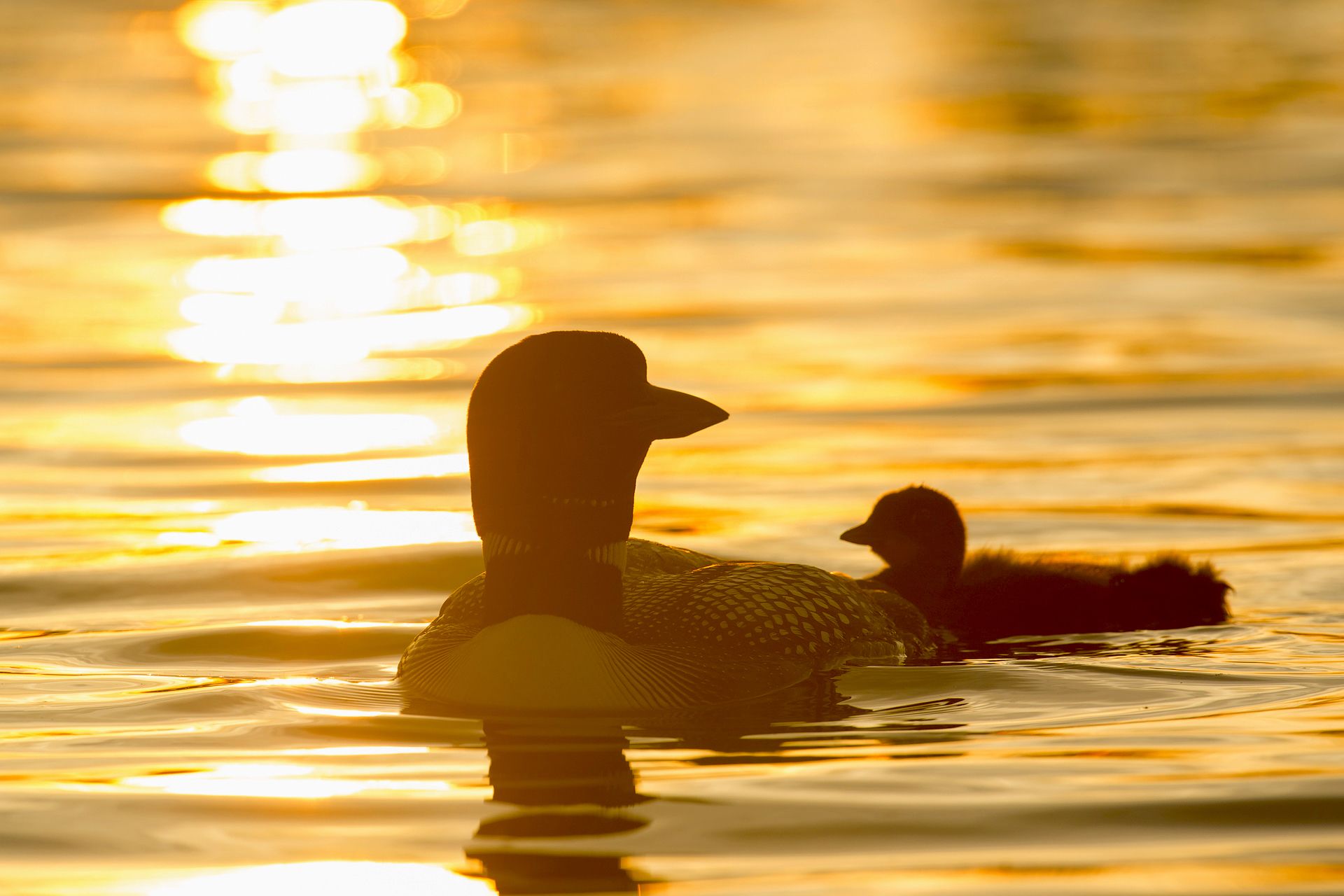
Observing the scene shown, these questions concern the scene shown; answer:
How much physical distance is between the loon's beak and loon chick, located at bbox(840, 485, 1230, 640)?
166cm

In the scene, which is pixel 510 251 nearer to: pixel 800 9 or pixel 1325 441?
pixel 1325 441

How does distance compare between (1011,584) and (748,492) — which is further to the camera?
(748,492)

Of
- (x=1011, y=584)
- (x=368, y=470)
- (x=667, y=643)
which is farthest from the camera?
(x=368, y=470)

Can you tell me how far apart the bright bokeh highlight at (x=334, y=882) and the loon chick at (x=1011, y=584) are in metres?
2.82

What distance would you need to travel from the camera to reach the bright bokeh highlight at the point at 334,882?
141 inches

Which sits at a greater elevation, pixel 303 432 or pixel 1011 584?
pixel 303 432

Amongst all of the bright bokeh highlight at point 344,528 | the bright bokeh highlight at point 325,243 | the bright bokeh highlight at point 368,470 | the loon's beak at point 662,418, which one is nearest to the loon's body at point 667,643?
the loon's beak at point 662,418

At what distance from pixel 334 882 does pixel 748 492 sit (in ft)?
16.1

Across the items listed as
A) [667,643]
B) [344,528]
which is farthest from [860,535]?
[344,528]

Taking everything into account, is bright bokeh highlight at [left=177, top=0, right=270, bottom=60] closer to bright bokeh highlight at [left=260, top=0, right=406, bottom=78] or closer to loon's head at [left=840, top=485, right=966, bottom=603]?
bright bokeh highlight at [left=260, top=0, right=406, bottom=78]

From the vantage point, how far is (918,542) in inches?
251

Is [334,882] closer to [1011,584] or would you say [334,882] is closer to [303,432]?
[1011,584]

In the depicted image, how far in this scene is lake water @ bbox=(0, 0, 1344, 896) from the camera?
3900mm

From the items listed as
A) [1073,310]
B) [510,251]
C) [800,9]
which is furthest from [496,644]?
[800,9]
